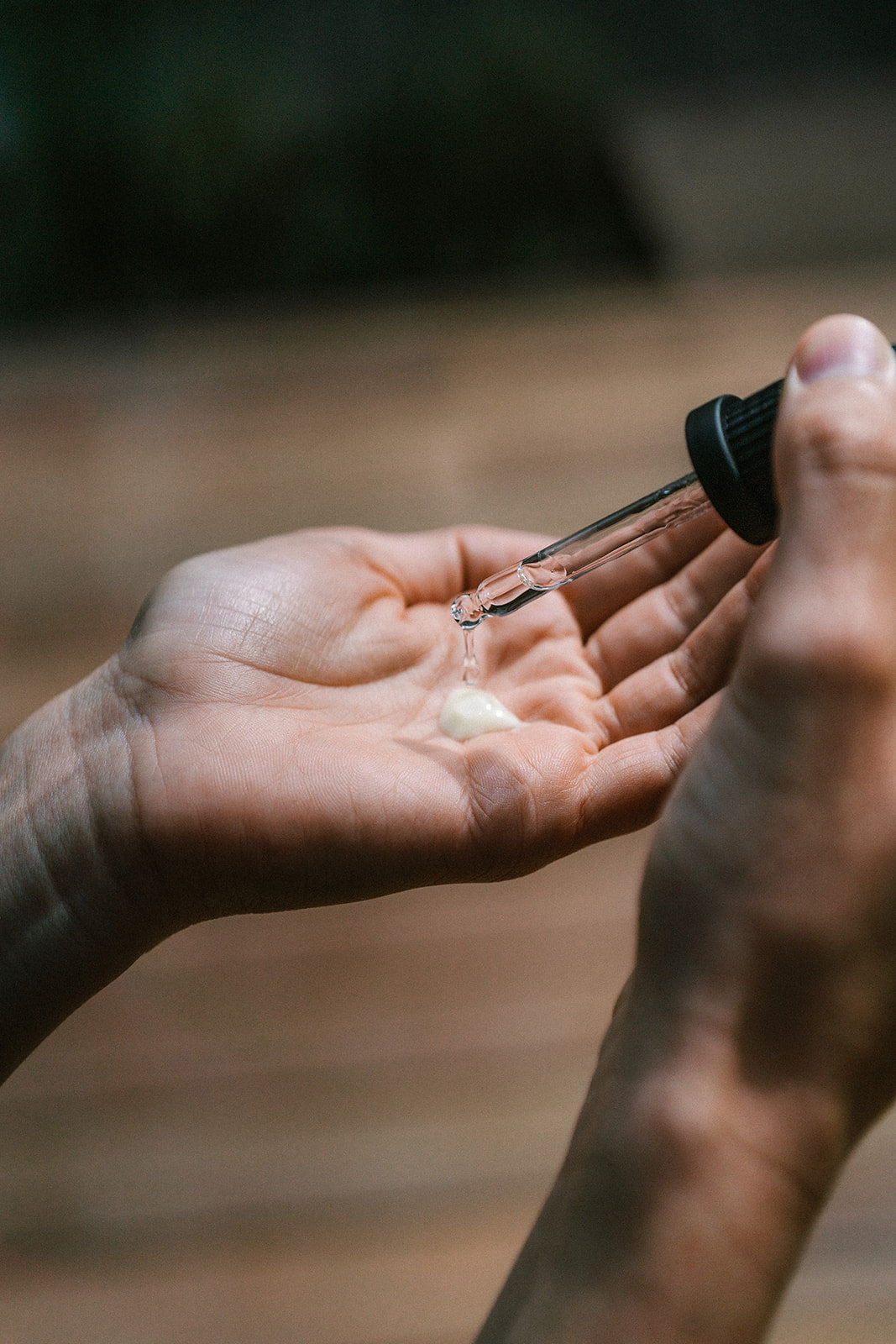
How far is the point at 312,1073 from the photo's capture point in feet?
3.78

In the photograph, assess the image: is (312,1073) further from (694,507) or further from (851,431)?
(851,431)

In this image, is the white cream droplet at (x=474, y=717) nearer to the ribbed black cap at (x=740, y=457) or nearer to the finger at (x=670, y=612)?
the finger at (x=670, y=612)

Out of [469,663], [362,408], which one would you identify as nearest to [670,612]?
[469,663]

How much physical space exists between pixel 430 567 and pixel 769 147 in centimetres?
183

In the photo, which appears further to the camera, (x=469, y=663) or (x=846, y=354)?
(x=469, y=663)

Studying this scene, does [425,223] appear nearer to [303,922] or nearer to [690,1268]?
[303,922]

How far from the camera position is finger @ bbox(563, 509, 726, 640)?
0.91 m

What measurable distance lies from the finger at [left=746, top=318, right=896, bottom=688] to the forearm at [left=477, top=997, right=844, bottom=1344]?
0.20 metres

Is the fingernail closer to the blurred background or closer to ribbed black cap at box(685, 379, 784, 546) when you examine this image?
ribbed black cap at box(685, 379, 784, 546)

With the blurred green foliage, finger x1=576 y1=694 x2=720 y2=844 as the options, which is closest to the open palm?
finger x1=576 y1=694 x2=720 y2=844

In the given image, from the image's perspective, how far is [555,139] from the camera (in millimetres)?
2164

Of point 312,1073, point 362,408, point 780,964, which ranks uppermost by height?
point 362,408

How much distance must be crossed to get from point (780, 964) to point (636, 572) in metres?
0.50

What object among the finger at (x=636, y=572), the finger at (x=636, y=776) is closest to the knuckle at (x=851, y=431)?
the finger at (x=636, y=776)
